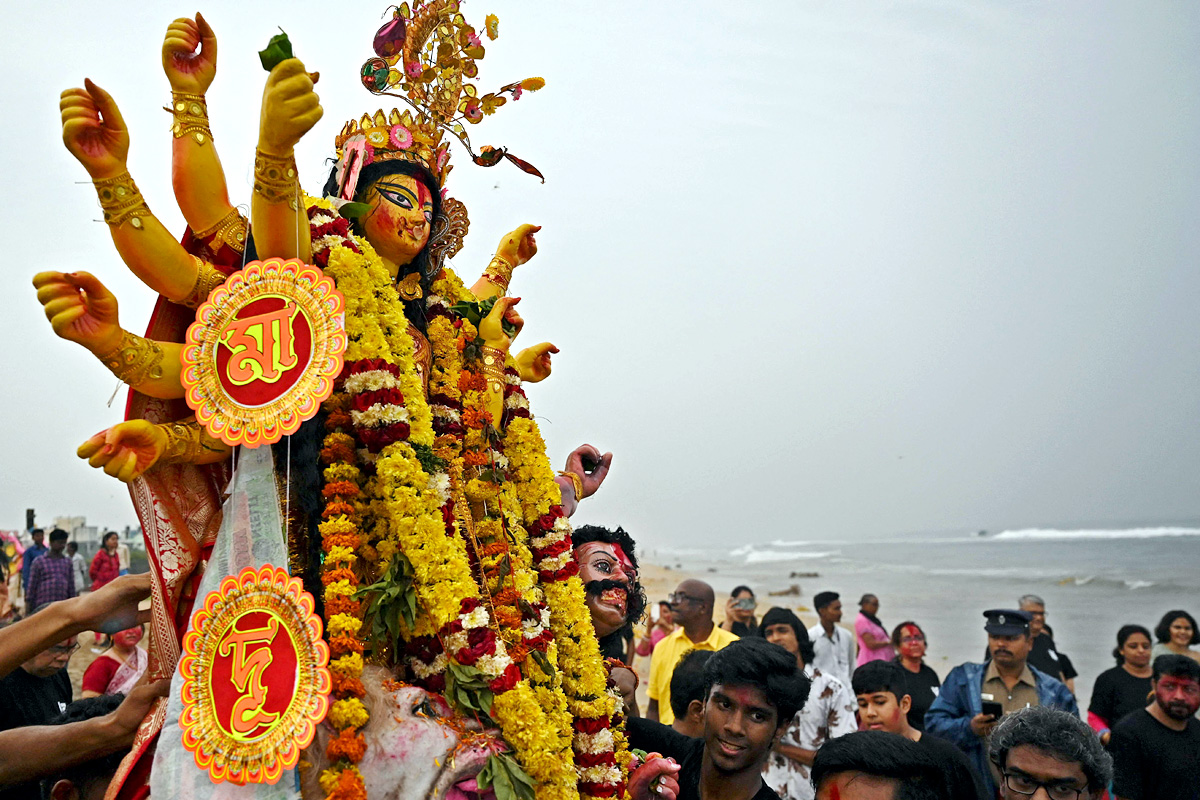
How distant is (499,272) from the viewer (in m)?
4.63

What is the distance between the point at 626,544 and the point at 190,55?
2.99 metres

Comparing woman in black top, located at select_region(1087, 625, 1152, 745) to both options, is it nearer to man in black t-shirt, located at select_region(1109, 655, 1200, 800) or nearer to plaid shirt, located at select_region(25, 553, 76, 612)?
man in black t-shirt, located at select_region(1109, 655, 1200, 800)

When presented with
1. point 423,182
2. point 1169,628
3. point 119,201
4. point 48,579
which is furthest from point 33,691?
point 48,579

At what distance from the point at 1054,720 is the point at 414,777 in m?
2.29

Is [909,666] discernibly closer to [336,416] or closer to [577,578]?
[577,578]

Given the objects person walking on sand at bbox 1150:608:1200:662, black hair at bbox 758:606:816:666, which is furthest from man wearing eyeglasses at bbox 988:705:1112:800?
person walking on sand at bbox 1150:608:1200:662

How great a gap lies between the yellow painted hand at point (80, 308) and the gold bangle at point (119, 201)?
0.73 ft

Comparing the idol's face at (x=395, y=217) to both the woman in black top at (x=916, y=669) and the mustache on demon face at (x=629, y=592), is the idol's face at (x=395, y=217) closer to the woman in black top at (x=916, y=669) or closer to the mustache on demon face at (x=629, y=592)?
the mustache on demon face at (x=629, y=592)

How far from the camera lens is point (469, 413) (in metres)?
3.89

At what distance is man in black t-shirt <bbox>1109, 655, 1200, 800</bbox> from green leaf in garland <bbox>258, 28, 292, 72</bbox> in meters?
5.89

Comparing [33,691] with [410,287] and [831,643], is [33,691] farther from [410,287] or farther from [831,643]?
[831,643]

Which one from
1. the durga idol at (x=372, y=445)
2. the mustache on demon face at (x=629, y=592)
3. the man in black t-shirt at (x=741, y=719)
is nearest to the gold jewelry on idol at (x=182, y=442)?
the durga idol at (x=372, y=445)

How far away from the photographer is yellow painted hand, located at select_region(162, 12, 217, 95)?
3.07 metres

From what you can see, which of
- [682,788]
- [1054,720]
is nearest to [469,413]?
[682,788]
